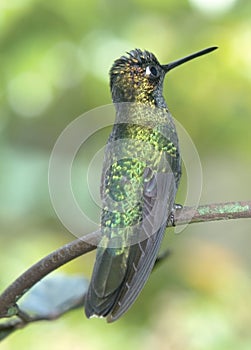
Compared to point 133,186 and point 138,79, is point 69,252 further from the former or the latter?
point 138,79

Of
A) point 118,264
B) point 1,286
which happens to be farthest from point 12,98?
point 118,264

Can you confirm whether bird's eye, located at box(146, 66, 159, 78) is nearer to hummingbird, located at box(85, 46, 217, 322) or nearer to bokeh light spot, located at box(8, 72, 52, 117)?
hummingbird, located at box(85, 46, 217, 322)

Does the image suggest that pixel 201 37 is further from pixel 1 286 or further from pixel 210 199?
pixel 1 286

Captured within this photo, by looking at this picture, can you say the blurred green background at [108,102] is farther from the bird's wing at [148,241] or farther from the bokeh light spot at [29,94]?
the bird's wing at [148,241]

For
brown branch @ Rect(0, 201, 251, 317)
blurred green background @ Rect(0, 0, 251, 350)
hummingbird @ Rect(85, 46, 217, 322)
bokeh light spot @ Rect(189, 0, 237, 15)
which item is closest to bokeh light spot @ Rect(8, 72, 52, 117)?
blurred green background @ Rect(0, 0, 251, 350)

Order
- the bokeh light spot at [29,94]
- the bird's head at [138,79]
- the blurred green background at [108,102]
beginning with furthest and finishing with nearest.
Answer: the bokeh light spot at [29,94], the blurred green background at [108,102], the bird's head at [138,79]

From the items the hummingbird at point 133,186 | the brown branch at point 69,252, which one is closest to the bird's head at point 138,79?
the hummingbird at point 133,186
